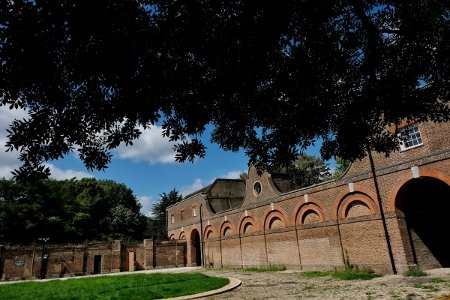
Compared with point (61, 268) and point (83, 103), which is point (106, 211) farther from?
point (83, 103)

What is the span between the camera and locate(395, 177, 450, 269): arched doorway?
15.5 metres

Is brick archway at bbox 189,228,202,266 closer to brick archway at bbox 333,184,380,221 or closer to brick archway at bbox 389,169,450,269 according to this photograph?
brick archway at bbox 333,184,380,221

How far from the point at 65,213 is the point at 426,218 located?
45.7m

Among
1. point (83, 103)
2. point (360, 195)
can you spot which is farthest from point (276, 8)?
point (360, 195)

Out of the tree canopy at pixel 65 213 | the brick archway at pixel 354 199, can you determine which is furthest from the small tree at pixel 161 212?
the brick archway at pixel 354 199

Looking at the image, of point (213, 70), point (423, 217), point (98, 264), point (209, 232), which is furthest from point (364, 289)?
point (98, 264)

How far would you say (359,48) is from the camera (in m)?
6.54

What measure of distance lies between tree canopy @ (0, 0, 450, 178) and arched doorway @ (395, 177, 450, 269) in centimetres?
1045

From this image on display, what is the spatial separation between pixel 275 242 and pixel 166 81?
67.3 feet

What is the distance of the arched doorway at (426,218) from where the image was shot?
50.9 ft

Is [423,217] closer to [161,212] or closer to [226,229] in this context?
[226,229]

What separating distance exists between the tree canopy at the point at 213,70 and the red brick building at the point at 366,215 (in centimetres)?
593

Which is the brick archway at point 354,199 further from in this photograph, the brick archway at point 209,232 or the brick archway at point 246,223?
the brick archway at point 209,232

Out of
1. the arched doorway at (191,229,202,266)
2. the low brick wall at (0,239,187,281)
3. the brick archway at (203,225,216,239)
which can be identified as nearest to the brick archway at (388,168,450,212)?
the brick archway at (203,225,216,239)
